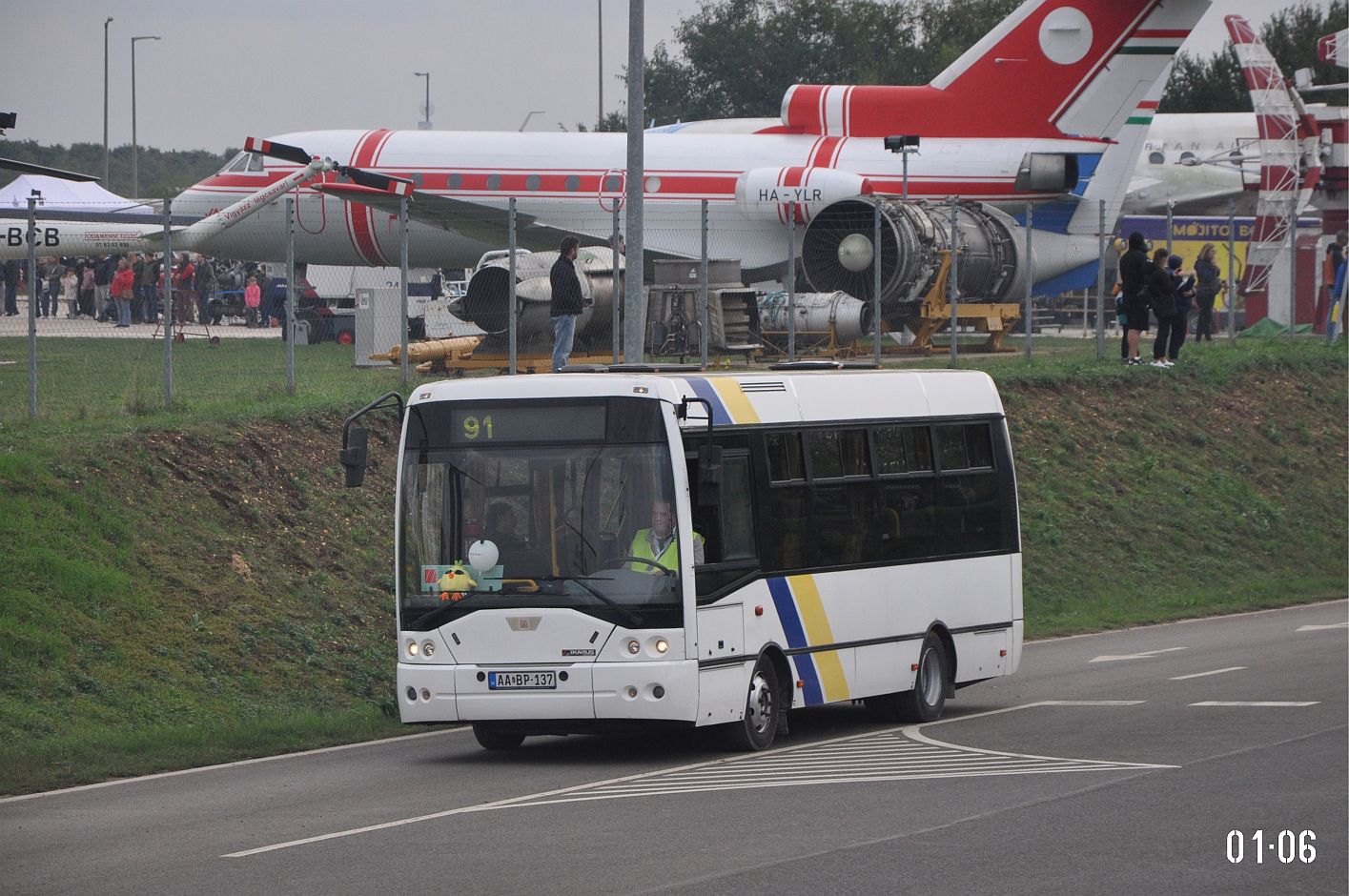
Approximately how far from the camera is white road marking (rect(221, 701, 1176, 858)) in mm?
Answer: 12289

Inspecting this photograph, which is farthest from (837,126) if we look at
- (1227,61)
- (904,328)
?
(1227,61)

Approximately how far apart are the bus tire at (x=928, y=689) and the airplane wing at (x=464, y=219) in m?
14.1

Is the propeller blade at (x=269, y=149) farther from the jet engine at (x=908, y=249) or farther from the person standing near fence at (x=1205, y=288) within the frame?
the person standing near fence at (x=1205, y=288)

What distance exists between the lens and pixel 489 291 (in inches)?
1048

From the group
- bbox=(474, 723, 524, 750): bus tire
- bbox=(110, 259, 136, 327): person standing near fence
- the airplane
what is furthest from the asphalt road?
the airplane

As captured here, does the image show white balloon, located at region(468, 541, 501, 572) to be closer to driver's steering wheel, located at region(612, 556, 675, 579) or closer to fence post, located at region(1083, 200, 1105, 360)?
driver's steering wheel, located at region(612, 556, 675, 579)

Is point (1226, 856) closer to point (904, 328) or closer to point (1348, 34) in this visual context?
point (904, 328)

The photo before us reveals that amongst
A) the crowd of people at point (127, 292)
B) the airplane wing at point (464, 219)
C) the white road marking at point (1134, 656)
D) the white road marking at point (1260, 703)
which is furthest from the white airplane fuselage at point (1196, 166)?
the white road marking at point (1260, 703)

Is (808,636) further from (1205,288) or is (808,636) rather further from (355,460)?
(1205,288)

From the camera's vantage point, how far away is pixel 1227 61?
9081 cm

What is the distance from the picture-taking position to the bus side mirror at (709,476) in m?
14.1

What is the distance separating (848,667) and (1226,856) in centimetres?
593

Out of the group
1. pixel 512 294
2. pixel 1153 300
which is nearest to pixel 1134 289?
pixel 1153 300
